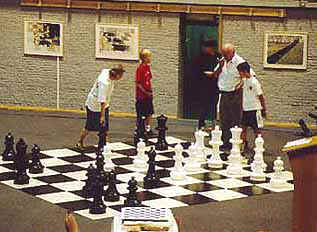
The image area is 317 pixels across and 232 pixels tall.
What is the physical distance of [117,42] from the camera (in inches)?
609

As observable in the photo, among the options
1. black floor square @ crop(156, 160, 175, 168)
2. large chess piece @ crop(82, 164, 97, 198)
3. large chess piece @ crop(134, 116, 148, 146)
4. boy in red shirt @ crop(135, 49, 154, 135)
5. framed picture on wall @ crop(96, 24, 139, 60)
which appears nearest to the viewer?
large chess piece @ crop(82, 164, 97, 198)

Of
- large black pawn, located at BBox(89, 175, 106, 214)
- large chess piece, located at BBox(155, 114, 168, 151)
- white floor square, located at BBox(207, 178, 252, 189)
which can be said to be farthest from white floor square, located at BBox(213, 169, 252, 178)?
large black pawn, located at BBox(89, 175, 106, 214)

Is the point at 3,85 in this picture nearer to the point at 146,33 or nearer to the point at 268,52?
the point at 146,33

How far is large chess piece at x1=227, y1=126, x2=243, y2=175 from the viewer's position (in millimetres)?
11023

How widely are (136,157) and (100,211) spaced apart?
7.71ft

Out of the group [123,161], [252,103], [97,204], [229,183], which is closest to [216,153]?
[229,183]

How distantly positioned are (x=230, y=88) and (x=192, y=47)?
2999mm

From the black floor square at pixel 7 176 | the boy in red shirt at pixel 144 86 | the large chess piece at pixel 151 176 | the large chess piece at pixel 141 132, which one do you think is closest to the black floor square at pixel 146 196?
the large chess piece at pixel 151 176

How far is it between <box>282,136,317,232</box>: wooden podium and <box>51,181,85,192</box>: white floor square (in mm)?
3628

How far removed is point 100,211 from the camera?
9141 mm

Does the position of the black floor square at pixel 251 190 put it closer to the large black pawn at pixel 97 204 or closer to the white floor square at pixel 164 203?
the white floor square at pixel 164 203

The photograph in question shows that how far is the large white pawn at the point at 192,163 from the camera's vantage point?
11.2 metres

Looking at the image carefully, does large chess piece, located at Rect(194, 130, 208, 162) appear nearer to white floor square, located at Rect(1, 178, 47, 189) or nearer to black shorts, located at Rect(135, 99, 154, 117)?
black shorts, located at Rect(135, 99, 154, 117)

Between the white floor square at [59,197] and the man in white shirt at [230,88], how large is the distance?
10.2 ft
